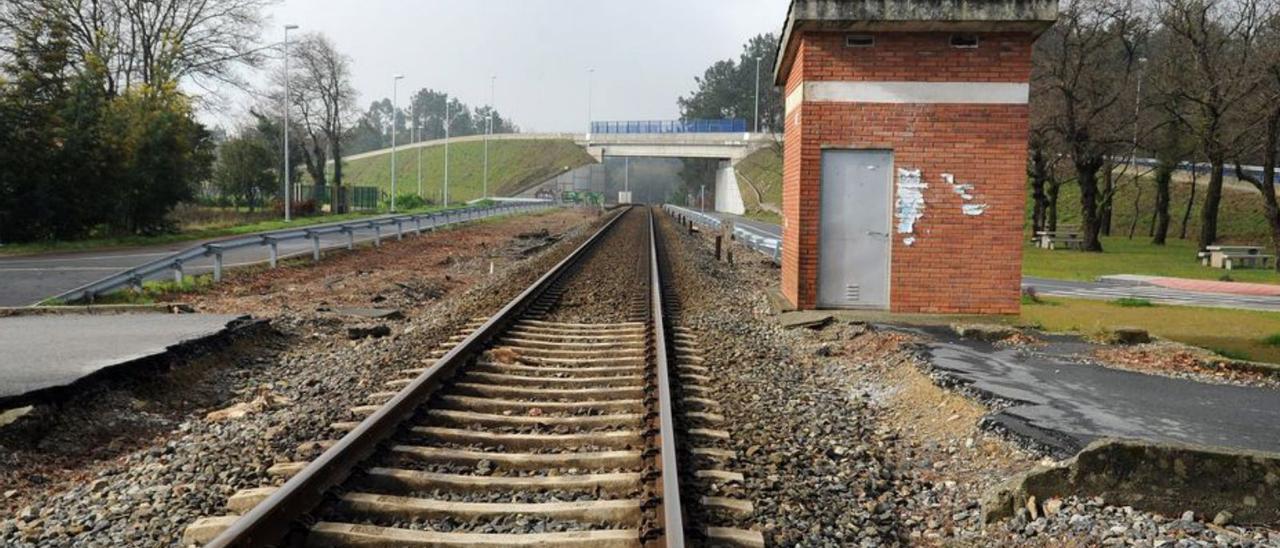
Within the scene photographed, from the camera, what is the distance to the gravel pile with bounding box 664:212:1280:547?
5.03 m

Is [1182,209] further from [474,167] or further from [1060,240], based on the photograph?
[474,167]

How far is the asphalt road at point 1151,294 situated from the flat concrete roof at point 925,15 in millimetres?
7055

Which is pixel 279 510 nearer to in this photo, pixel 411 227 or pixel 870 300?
pixel 870 300

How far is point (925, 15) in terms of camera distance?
12.2 metres

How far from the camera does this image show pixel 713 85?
4668 inches

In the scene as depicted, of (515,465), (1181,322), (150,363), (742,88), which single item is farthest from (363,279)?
(742,88)

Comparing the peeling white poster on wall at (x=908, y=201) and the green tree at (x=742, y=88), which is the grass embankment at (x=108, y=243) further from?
the green tree at (x=742, y=88)

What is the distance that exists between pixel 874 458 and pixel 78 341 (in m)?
7.93

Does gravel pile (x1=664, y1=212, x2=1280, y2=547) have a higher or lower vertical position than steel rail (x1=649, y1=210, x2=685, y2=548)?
lower

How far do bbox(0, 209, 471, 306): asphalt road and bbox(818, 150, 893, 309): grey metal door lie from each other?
11091 mm

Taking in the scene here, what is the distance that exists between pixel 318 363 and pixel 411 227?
23461 mm

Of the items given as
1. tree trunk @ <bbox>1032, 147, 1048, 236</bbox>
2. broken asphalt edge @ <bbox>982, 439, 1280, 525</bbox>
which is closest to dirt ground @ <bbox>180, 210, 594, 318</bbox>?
broken asphalt edge @ <bbox>982, 439, 1280, 525</bbox>

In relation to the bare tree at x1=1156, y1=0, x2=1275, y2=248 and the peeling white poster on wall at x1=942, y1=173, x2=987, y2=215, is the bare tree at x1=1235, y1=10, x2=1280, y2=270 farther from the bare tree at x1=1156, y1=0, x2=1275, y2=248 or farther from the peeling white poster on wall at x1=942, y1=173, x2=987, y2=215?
the peeling white poster on wall at x1=942, y1=173, x2=987, y2=215

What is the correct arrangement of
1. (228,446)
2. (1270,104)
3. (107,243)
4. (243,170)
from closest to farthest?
(228,446)
(1270,104)
(107,243)
(243,170)
